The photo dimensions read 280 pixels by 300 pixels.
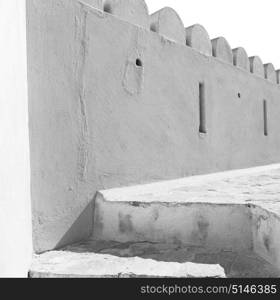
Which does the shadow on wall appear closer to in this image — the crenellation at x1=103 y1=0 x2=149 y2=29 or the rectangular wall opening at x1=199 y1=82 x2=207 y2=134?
the crenellation at x1=103 y1=0 x2=149 y2=29

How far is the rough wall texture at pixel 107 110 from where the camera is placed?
2682mm

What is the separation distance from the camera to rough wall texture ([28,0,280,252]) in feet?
8.80

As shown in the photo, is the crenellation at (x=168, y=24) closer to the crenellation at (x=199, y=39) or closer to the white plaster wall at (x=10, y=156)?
the crenellation at (x=199, y=39)

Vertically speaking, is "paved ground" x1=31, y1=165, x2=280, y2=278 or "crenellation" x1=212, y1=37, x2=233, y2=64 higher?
"crenellation" x1=212, y1=37, x2=233, y2=64

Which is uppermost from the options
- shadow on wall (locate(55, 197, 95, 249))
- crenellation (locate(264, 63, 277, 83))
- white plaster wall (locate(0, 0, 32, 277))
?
crenellation (locate(264, 63, 277, 83))

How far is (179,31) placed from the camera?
4195mm

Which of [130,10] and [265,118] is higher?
[130,10]

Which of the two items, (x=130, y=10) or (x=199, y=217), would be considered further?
(x=130, y=10)

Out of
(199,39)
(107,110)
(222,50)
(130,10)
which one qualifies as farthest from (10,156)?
(222,50)

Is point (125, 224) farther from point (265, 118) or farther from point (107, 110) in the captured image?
point (265, 118)

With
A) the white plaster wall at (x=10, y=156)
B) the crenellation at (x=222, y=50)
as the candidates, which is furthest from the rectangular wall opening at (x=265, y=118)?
the white plaster wall at (x=10, y=156)

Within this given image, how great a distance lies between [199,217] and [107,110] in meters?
1.25

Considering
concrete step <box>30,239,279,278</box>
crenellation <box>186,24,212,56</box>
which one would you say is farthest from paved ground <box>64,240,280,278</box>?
crenellation <box>186,24,212,56</box>

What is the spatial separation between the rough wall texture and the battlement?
0.05 metres
